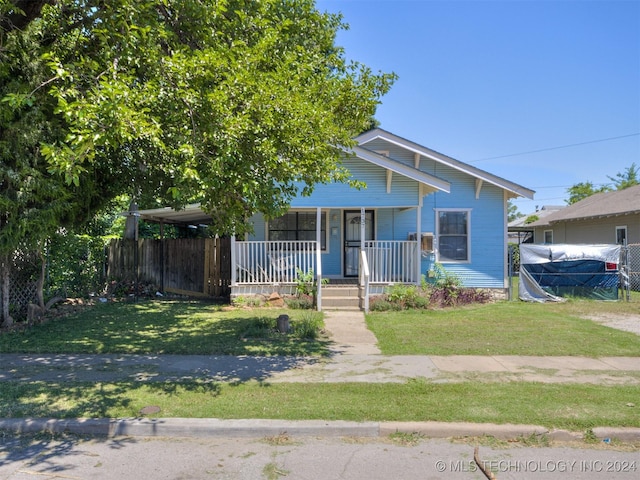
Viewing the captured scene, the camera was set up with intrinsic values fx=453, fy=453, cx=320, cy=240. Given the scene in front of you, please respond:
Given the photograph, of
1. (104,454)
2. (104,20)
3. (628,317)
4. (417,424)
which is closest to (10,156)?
(104,20)

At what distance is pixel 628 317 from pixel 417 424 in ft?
29.3

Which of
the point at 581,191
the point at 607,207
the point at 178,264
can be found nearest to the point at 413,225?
the point at 178,264

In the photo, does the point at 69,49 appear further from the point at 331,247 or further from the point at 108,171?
the point at 331,247

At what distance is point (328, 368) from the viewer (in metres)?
6.46

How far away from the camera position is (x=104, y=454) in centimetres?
413

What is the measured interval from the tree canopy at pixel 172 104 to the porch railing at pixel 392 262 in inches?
199

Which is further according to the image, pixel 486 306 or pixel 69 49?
pixel 486 306

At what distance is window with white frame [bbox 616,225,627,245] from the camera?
19.5 m

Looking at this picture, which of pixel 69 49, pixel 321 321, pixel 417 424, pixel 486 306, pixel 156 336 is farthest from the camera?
pixel 486 306

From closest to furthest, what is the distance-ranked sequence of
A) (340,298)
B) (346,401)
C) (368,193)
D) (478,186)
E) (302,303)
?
(346,401), (302,303), (340,298), (368,193), (478,186)

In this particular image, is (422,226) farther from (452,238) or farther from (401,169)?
(401,169)

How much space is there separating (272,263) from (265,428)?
27.1 feet

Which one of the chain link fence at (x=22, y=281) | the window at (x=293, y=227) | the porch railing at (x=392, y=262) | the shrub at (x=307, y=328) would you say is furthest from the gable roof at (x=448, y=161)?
the chain link fence at (x=22, y=281)

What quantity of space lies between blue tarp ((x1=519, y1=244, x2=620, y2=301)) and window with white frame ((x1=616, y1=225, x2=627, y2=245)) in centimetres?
699
